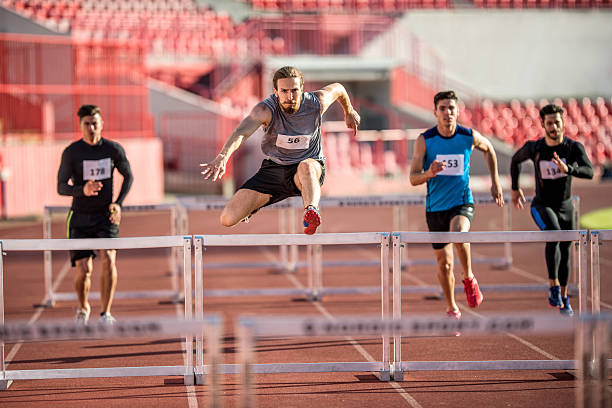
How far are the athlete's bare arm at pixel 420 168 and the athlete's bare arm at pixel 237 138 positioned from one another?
1.45 meters

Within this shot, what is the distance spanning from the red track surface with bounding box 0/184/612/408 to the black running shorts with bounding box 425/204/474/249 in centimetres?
106

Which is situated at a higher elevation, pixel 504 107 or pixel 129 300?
pixel 504 107

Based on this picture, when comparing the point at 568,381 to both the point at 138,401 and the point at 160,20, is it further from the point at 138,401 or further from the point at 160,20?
the point at 160,20

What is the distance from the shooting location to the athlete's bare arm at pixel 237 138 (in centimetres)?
611

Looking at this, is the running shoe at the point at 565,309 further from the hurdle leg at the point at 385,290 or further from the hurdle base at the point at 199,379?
the hurdle base at the point at 199,379

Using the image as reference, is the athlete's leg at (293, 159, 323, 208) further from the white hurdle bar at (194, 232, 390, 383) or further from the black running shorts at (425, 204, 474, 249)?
the black running shorts at (425, 204, 474, 249)

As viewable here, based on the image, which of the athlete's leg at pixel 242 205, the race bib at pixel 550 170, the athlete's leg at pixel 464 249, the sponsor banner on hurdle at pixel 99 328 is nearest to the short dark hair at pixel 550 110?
the race bib at pixel 550 170

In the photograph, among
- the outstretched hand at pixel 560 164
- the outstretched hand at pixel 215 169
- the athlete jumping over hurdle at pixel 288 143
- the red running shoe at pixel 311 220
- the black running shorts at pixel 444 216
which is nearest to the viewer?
the outstretched hand at pixel 215 169

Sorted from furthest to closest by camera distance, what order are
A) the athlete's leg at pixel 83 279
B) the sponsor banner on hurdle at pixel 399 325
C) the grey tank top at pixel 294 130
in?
1. the athlete's leg at pixel 83 279
2. the grey tank top at pixel 294 130
3. the sponsor banner on hurdle at pixel 399 325

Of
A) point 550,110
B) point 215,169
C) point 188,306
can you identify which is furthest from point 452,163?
point 188,306

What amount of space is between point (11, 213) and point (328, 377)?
48.2 ft

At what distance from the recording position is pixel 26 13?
27.7m

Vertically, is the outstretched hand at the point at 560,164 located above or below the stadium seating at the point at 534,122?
below

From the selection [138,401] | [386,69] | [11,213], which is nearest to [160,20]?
[386,69]
